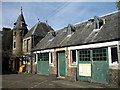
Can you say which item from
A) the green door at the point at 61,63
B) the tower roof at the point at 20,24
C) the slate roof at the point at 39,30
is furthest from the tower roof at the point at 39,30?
the green door at the point at 61,63

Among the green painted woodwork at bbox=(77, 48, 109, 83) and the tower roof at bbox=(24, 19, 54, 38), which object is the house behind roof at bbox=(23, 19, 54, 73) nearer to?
the tower roof at bbox=(24, 19, 54, 38)

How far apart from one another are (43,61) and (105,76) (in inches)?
396

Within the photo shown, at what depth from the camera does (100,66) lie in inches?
452

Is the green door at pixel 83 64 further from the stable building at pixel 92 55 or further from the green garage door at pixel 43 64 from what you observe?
the green garage door at pixel 43 64

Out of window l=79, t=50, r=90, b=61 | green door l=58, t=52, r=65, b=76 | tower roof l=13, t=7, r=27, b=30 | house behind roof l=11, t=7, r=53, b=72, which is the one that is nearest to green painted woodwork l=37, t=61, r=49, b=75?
house behind roof l=11, t=7, r=53, b=72

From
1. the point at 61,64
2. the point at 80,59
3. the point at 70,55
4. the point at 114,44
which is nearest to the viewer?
the point at 114,44

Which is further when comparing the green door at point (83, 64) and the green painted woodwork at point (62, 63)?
the green painted woodwork at point (62, 63)

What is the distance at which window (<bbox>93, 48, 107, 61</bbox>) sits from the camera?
37.5ft

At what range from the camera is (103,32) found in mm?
12383

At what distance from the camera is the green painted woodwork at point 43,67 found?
1806cm

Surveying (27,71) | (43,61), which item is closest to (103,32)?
(43,61)

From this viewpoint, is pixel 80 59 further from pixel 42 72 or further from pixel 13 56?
pixel 13 56

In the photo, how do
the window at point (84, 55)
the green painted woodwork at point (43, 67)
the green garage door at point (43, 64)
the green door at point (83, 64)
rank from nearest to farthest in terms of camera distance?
1. the green door at point (83, 64)
2. the window at point (84, 55)
3. the green painted woodwork at point (43, 67)
4. the green garage door at point (43, 64)

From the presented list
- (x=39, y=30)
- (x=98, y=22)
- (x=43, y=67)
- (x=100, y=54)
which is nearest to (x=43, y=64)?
(x=43, y=67)
